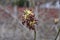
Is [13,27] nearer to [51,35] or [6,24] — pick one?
[6,24]

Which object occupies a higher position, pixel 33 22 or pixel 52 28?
pixel 33 22

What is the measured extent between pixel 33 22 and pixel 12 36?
160cm

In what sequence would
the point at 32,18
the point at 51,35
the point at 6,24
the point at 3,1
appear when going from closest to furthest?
the point at 32,18 < the point at 51,35 < the point at 6,24 < the point at 3,1

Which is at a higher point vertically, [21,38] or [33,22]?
[33,22]

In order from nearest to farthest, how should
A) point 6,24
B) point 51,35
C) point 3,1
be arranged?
point 51,35 < point 6,24 < point 3,1

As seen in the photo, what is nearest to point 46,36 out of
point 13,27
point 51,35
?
point 51,35

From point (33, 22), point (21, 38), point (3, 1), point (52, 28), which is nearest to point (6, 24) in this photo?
point (21, 38)

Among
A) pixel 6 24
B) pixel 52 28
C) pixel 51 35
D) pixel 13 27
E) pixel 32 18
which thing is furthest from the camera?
pixel 6 24

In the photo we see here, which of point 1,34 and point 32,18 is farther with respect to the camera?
point 1,34

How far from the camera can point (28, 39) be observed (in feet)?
7.02

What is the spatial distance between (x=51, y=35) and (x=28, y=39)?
0.87 feet

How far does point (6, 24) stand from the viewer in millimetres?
2615

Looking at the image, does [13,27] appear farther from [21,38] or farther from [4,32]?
[21,38]

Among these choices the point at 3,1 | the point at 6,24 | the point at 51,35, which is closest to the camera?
Result: the point at 51,35
